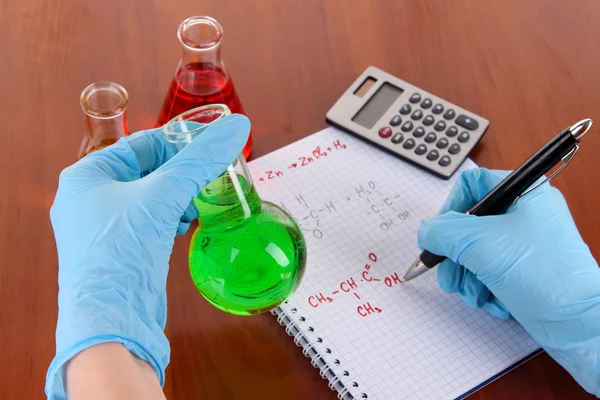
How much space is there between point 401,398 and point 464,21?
0.58m

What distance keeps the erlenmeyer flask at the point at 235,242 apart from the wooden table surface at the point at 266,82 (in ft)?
0.19

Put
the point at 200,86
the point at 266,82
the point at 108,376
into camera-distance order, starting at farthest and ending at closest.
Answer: the point at 266,82 < the point at 200,86 < the point at 108,376

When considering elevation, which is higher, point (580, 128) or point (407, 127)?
point (580, 128)

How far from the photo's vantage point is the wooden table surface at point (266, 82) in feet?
2.46

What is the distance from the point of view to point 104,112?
765 mm

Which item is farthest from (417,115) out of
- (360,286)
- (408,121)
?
(360,286)

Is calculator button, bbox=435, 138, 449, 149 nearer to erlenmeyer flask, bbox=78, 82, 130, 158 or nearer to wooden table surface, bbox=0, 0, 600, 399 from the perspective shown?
wooden table surface, bbox=0, 0, 600, 399

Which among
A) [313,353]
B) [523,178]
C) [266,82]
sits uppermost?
[523,178]

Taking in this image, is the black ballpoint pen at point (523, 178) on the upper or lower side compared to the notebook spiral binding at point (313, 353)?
upper

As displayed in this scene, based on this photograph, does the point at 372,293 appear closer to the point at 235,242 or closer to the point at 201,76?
the point at 235,242

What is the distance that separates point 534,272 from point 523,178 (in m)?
0.10

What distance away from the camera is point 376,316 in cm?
76

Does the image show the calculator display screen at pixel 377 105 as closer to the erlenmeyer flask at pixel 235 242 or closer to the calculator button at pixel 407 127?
the calculator button at pixel 407 127

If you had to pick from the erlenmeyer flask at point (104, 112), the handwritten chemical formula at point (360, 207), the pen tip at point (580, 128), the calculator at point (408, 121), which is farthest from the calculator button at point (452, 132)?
the erlenmeyer flask at point (104, 112)
